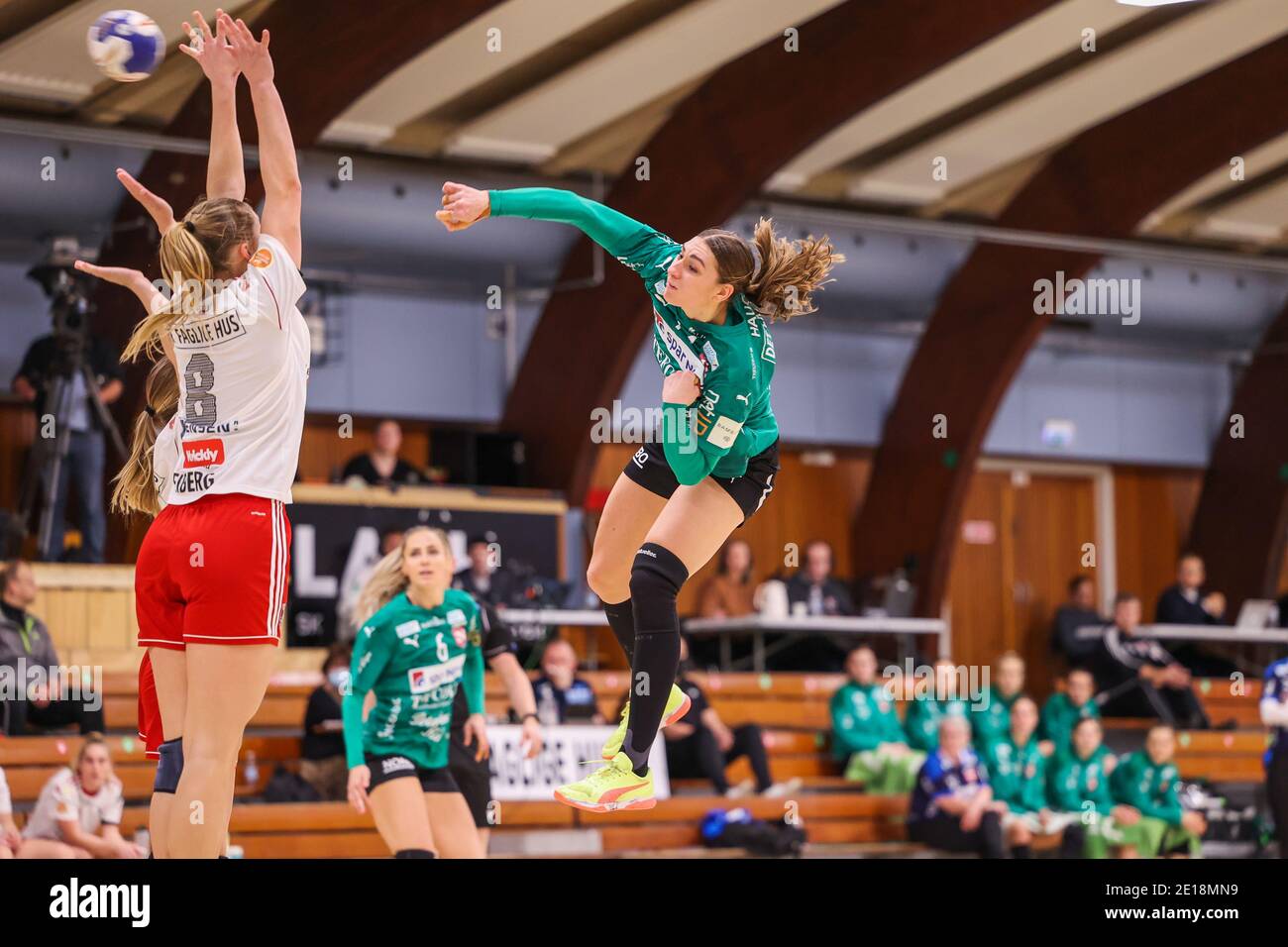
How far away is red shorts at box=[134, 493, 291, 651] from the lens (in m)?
4.46

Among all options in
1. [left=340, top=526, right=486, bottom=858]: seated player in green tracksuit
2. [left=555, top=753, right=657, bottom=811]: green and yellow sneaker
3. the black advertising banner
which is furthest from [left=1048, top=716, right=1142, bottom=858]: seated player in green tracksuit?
[left=555, top=753, right=657, bottom=811]: green and yellow sneaker

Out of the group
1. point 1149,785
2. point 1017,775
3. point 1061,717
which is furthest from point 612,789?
point 1061,717

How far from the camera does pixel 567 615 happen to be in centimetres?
1373

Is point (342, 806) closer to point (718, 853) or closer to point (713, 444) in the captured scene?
point (718, 853)

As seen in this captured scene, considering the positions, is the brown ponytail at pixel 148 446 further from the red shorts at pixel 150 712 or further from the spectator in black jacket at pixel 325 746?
the spectator in black jacket at pixel 325 746

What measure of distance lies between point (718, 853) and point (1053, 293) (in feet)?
23.2

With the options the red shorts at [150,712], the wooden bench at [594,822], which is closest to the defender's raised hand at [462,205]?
the red shorts at [150,712]

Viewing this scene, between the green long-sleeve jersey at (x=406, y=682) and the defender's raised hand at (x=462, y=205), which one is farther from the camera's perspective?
the green long-sleeve jersey at (x=406, y=682)

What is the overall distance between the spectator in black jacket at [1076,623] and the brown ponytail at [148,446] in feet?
43.2

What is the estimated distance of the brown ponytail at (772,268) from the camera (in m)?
5.41

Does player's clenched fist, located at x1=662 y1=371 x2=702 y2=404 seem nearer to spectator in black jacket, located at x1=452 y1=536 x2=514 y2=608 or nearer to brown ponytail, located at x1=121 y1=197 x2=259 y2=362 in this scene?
brown ponytail, located at x1=121 y1=197 x2=259 y2=362

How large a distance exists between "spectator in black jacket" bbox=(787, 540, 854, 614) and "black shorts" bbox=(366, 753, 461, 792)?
824 cm

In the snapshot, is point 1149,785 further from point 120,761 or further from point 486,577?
point 120,761
